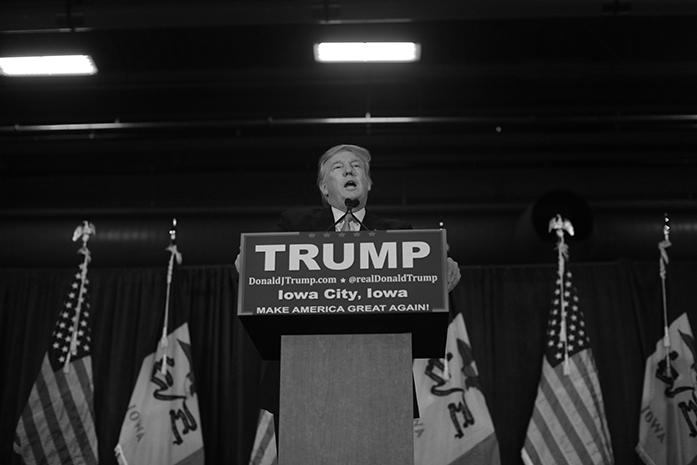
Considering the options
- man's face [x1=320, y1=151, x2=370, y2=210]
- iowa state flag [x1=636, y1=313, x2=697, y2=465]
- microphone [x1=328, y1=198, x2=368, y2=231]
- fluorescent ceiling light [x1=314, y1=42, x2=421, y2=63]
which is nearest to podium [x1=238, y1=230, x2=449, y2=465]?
microphone [x1=328, y1=198, x2=368, y2=231]

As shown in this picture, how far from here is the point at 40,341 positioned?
6.53 metres

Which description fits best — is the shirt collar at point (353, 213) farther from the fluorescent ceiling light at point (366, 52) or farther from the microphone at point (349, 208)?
the fluorescent ceiling light at point (366, 52)

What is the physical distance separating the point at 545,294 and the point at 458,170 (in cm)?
113

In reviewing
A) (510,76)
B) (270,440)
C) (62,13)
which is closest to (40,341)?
(270,440)

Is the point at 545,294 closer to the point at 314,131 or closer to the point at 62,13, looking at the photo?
the point at 314,131

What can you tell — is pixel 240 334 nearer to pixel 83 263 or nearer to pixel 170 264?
pixel 170 264

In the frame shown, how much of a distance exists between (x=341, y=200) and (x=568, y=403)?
11.5ft

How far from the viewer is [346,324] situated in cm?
220

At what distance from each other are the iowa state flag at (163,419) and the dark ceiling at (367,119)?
1.17 meters

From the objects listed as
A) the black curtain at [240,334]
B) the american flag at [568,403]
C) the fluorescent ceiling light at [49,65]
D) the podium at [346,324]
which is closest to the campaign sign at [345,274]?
the podium at [346,324]

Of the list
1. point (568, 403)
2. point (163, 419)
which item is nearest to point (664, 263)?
point (568, 403)

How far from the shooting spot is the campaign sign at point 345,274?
215cm

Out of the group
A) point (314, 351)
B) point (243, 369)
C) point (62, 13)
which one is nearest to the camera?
point (314, 351)

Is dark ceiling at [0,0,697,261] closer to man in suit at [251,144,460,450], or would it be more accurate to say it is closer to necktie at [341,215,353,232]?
man in suit at [251,144,460,450]
